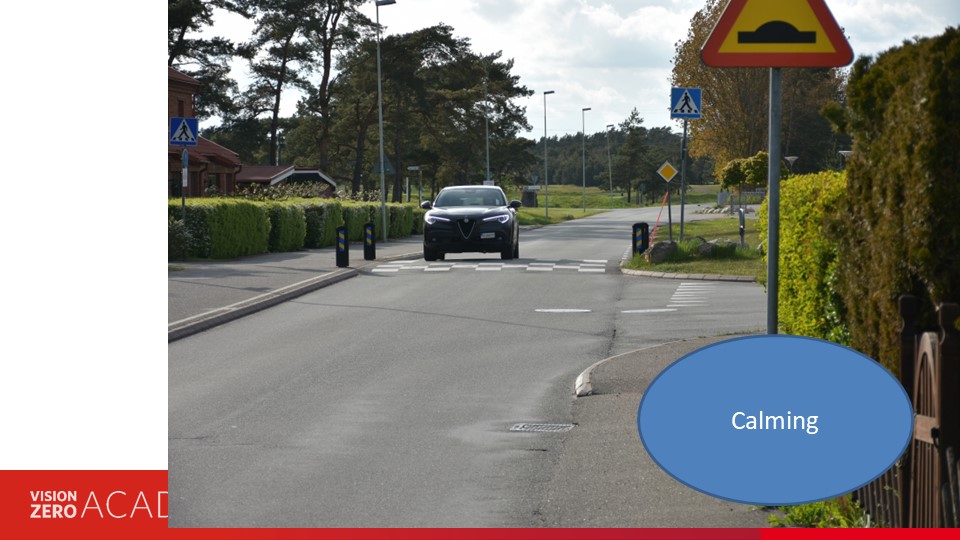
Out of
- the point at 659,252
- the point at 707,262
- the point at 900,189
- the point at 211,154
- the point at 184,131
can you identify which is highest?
the point at 211,154

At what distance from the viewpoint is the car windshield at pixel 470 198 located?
29.5 metres

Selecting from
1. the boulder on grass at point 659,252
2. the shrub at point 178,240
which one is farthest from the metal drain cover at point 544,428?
the shrub at point 178,240

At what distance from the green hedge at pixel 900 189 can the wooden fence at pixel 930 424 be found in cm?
13

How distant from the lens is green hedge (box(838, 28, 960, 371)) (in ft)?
14.7

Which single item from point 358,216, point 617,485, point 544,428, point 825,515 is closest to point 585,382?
point 544,428

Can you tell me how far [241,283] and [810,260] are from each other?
15556mm

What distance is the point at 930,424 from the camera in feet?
14.4

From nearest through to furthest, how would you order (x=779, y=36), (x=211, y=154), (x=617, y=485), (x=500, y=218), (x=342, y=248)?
(x=779, y=36) → (x=617, y=485) → (x=342, y=248) → (x=500, y=218) → (x=211, y=154)

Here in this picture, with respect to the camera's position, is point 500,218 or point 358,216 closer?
point 500,218

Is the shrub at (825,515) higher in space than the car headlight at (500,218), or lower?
lower

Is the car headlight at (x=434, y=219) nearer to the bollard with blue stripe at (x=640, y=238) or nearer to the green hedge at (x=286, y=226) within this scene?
the bollard with blue stripe at (x=640, y=238)

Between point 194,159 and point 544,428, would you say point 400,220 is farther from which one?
point 544,428

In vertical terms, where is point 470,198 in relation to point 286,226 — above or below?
above

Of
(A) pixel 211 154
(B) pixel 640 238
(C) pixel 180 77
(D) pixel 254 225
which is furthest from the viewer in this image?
(A) pixel 211 154
